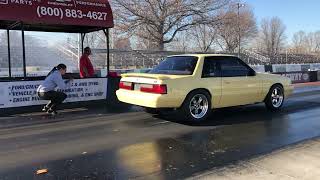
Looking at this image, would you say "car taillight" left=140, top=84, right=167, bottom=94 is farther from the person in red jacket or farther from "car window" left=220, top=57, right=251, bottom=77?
the person in red jacket

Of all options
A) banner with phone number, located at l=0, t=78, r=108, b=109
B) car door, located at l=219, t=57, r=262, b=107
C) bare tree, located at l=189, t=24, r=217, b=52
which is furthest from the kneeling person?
bare tree, located at l=189, t=24, r=217, b=52

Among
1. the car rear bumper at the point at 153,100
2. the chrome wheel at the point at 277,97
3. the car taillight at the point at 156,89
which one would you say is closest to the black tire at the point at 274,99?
the chrome wheel at the point at 277,97

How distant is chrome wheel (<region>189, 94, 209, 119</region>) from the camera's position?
9672 mm

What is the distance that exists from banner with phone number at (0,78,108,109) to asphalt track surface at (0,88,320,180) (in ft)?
1.78

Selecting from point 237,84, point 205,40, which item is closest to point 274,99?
point 237,84

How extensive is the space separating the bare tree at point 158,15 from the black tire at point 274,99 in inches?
1310

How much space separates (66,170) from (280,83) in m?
7.38

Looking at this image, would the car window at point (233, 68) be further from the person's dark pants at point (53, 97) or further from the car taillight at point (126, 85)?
the person's dark pants at point (53, 97)

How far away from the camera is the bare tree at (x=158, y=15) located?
44062 millimetres

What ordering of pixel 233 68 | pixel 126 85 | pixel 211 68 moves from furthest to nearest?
pixel 233 68 < pixel 126 85 < pixel 211 68

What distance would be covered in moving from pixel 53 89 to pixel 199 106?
394 cm

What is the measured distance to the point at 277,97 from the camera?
38.5 ft

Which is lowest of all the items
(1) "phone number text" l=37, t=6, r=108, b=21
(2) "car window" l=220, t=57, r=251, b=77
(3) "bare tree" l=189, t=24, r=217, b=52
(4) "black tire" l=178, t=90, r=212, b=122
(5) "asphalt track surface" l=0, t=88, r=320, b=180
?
(5) "asphalt track surface" l=0, t=88, r=320, b=180

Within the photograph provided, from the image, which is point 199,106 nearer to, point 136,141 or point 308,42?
point 136,141
